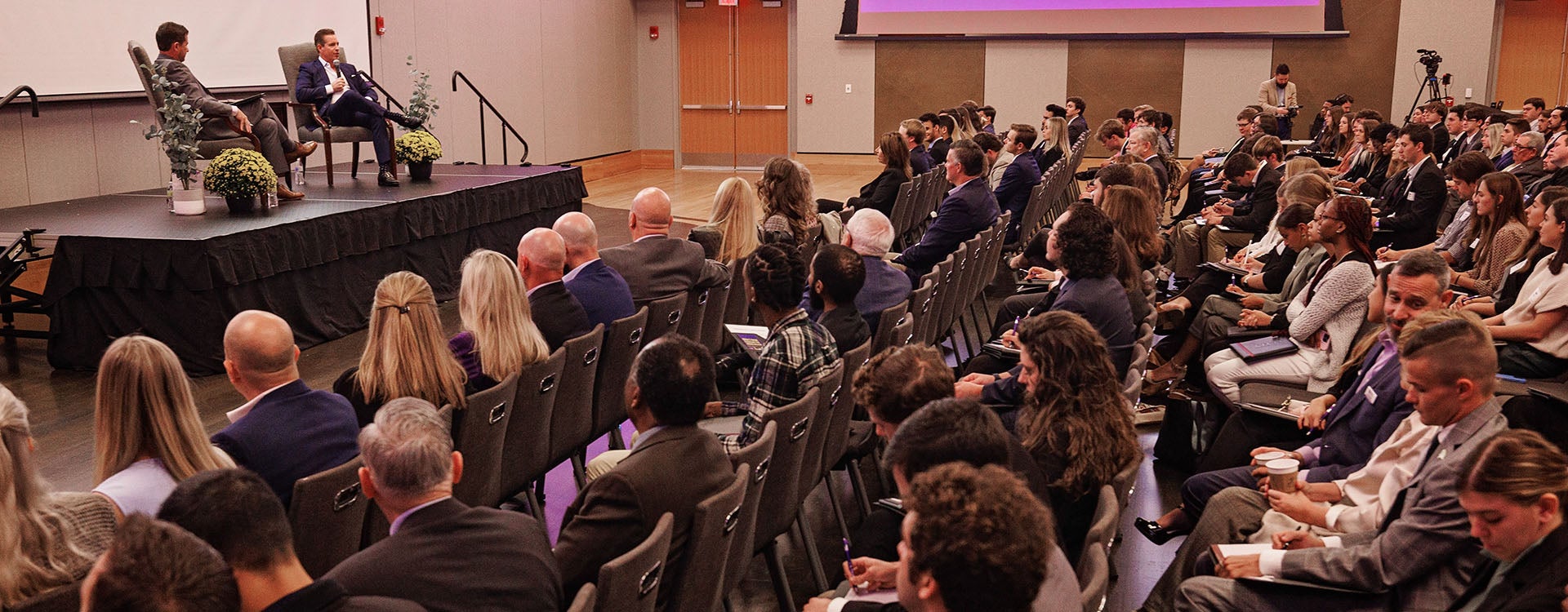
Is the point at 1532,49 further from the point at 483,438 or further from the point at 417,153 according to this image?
the point at 483,438

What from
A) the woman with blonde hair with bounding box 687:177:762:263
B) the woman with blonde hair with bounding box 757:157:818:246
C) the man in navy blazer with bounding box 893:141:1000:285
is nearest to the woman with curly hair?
the woman with blonde hair with bounding box 687:177:762:263

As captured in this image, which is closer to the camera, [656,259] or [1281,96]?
[656,259]

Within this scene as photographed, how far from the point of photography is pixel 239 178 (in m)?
7.25

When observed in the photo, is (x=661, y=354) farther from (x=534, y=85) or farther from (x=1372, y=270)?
(x=534, y=85)

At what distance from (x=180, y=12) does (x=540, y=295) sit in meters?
6.93

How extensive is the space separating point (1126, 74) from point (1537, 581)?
15489 mm

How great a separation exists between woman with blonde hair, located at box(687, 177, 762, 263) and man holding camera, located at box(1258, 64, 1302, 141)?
11.7 meters

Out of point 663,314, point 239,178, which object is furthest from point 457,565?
point 239,178

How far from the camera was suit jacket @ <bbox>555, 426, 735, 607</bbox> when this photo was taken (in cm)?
254

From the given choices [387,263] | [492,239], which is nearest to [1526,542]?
[387,263]

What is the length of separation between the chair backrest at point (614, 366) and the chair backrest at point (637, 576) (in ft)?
6.48

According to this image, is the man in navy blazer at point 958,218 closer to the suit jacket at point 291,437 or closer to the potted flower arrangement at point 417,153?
the suit jacket at point 291,437

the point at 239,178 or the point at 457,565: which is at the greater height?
the point at 239,178

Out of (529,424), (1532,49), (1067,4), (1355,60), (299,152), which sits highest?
(1067,4)
